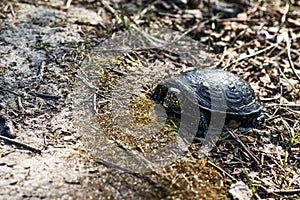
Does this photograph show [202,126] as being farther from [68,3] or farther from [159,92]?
[68,3]

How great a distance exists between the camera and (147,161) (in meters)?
2.65

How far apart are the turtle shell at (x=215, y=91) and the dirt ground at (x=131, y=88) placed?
0.17m

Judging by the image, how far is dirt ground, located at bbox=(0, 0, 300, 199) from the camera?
99.0 inches

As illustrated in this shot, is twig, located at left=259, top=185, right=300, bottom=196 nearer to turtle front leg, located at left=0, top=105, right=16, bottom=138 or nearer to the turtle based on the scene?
the turtle

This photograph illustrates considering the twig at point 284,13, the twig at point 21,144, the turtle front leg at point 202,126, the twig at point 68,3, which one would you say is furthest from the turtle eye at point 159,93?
the twig at point 284,13

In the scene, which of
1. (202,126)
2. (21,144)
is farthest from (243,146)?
(21,144)

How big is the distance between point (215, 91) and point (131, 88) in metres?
0.68

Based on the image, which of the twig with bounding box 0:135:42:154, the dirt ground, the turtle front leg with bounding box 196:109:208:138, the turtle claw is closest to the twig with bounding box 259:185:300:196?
the dirt ground

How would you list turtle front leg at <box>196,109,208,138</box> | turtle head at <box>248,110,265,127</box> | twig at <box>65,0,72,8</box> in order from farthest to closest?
twig at <box>65,0,72,8</box> < turtle head at <box>248,110,265,127</box> < turtle front leg at <box>196,109,208,138</box>

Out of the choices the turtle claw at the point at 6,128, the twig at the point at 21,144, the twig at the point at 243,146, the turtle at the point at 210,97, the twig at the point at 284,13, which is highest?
the twig at the point at 284,13

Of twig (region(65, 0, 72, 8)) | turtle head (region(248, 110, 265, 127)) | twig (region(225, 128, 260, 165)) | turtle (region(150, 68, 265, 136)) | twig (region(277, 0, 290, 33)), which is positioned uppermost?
twig (region(277, 0, 290, 33))

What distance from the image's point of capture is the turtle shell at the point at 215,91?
10.0 feet

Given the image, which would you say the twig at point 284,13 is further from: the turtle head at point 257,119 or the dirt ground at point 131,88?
the turtle head at point 257,119

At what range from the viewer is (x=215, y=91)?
10.1ft
